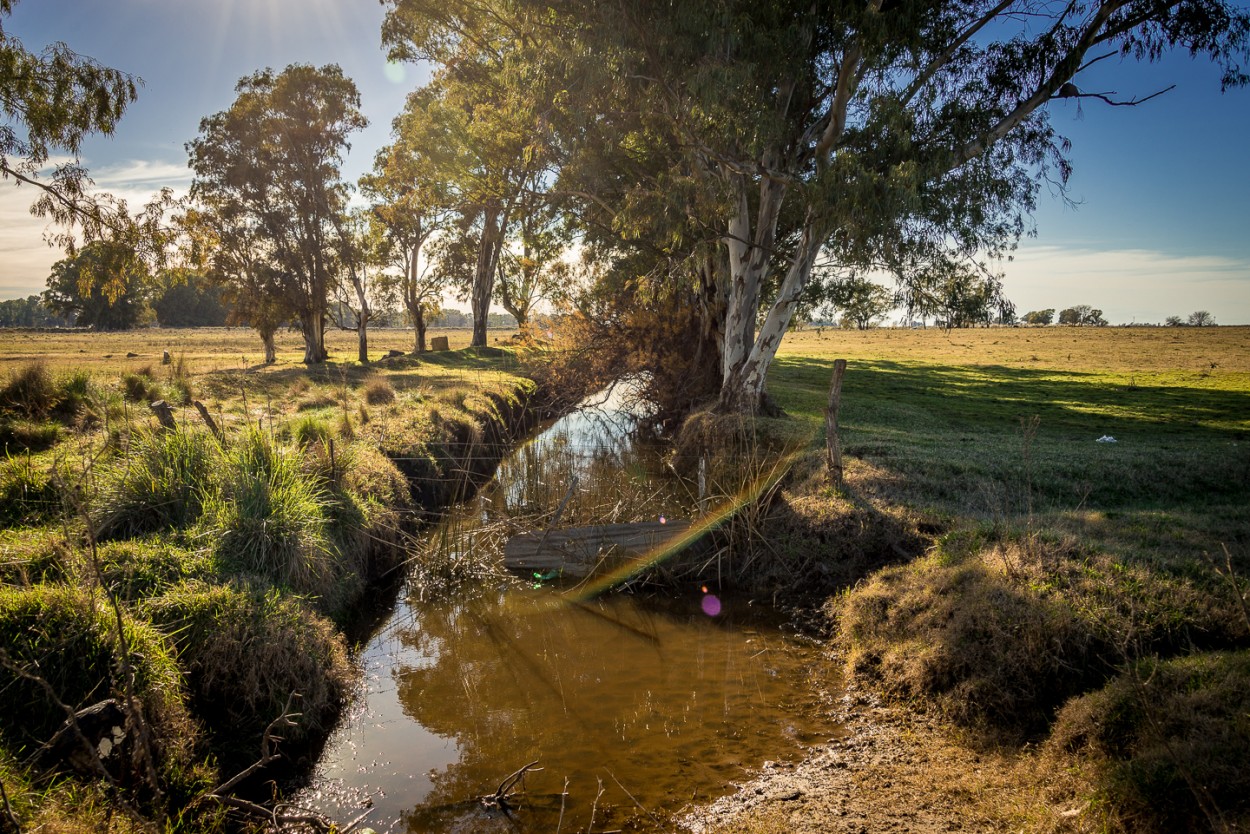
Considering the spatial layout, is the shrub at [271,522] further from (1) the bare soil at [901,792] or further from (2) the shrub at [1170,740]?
(2) the shrub at [1170,740]

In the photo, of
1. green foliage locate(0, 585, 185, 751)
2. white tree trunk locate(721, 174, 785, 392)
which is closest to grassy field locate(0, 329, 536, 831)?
green foliage locate(0, 585, 185, 751)

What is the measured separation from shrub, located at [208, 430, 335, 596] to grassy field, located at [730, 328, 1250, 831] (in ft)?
18.5

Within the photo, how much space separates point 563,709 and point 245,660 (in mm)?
2679

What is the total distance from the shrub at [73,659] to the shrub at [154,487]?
6.42 ft

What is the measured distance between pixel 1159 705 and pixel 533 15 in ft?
49.2

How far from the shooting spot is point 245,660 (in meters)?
5.38

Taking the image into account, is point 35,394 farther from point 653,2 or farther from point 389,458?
point 653,2

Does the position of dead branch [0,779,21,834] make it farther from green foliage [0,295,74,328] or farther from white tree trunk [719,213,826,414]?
green foliage [0,295,74,328]

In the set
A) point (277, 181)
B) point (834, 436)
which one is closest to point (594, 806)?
point (834, 436)

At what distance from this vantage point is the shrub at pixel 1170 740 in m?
3.74

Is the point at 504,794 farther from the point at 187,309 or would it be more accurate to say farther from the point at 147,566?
the point at 187,309

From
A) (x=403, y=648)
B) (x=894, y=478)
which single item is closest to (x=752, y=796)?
(x=403, y=648)

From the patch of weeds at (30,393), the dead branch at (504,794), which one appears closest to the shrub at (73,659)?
the dead branch at (504,794)

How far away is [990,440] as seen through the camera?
14.5m
